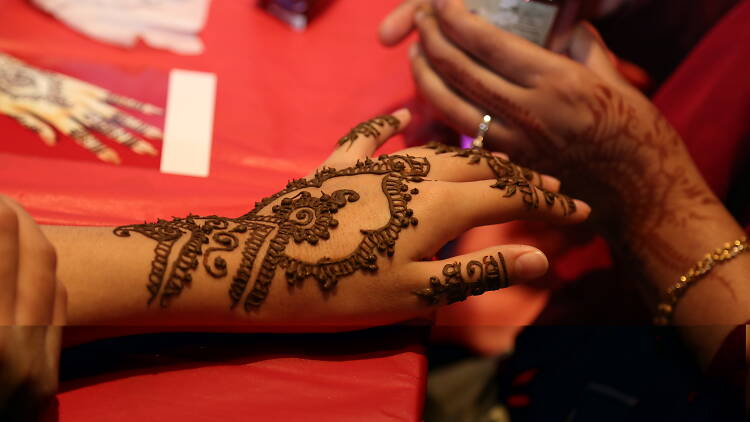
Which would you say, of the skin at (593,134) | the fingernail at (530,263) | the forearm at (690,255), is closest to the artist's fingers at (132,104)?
the skin at (593,134)

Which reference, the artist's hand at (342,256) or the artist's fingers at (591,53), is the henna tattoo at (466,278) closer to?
the artist's hand at (342,256)

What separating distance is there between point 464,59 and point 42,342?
640mm

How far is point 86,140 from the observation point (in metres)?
0.79

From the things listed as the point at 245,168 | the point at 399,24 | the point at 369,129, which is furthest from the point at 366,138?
the point at 399,24

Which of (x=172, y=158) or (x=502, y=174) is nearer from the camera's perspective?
(x=502, y=174)

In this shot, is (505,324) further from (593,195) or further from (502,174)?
(593,195)

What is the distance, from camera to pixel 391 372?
1.93ft

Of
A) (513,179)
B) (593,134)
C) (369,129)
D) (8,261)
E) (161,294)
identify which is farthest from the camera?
(593,134)

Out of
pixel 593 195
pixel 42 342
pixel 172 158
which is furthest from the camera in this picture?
pixel 593 195

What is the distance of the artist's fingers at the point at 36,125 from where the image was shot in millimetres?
773

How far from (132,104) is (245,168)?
7.3 inches

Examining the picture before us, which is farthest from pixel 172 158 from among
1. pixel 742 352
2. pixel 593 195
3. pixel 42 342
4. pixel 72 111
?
pixel 742 352

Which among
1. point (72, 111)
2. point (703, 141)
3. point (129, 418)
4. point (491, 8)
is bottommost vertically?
point (129, 418)

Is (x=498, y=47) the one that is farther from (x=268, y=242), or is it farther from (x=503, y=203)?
(x=268, y=242)
